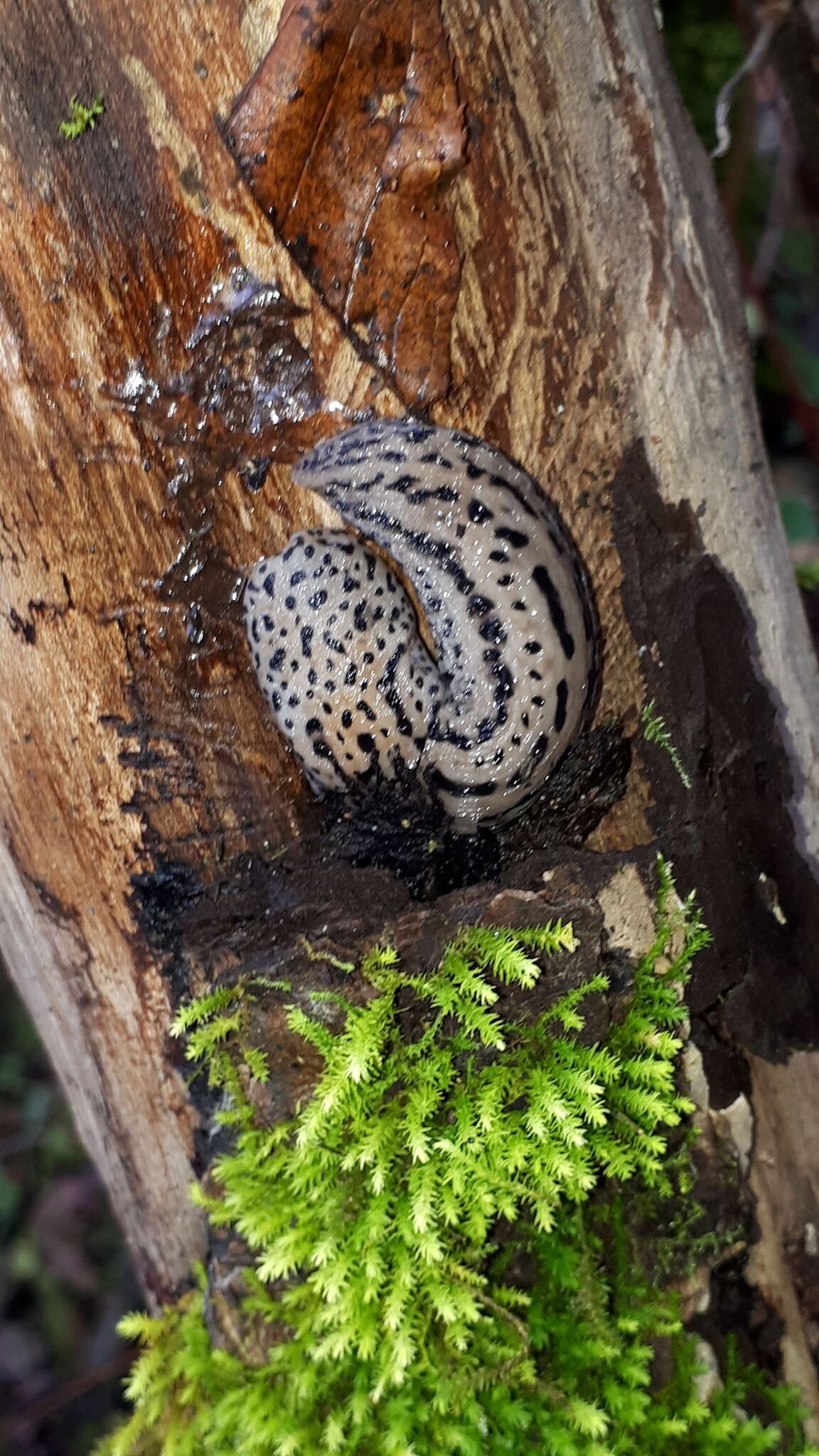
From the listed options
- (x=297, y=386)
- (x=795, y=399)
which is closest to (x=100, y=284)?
Result: (x=297, y=386)

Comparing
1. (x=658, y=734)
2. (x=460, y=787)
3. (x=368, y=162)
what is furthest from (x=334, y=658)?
(x=368, y=162)

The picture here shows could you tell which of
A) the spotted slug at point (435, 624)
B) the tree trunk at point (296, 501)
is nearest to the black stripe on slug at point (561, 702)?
the spotted slug at point (435, 624)

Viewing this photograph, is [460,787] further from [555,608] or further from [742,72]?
[742,72]

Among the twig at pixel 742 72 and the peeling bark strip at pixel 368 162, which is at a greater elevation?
the twig at pixel 742 72

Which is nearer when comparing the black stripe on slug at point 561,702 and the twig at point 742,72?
the black stripe on slug at point 561,702

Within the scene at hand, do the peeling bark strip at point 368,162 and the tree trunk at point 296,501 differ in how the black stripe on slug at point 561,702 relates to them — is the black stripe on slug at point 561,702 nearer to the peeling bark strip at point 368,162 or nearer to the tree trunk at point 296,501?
the tree trunk at point 296,501

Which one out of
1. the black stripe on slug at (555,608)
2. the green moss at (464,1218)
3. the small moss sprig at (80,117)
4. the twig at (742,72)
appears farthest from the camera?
the twig at (742,72)
